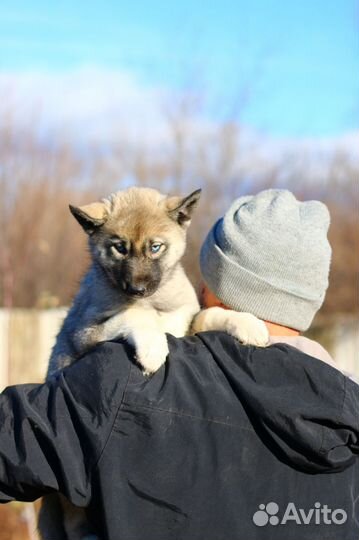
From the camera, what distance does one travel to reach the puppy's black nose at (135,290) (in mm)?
3617

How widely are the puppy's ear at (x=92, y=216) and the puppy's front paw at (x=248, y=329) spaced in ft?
3.69

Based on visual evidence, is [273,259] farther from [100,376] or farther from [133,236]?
[133,236]

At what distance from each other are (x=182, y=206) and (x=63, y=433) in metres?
2.03

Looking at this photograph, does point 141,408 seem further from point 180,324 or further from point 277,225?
point 180,324

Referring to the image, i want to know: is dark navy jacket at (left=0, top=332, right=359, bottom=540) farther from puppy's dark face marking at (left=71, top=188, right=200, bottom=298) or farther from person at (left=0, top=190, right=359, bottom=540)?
puppy's dark face marking at (left=71, top=188, right=200, bottom=298)

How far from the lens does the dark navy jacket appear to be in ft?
7.34

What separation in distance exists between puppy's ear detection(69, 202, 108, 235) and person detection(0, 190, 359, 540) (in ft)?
5.15

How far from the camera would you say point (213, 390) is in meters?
2.31

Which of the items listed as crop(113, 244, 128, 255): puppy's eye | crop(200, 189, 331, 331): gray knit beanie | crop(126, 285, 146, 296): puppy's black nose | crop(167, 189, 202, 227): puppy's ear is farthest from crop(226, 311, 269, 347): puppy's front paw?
crop(167, 189, 202, 227): puppy's ear

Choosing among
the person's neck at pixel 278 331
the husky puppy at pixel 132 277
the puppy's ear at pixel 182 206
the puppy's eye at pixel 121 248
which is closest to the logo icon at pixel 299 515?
the person's neck at pixel 278 331

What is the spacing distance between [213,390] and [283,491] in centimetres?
35

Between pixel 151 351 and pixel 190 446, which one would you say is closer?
pixel 190 446

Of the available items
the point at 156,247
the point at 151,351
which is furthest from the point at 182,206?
the point at 151,351

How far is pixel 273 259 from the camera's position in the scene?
2738 mm
